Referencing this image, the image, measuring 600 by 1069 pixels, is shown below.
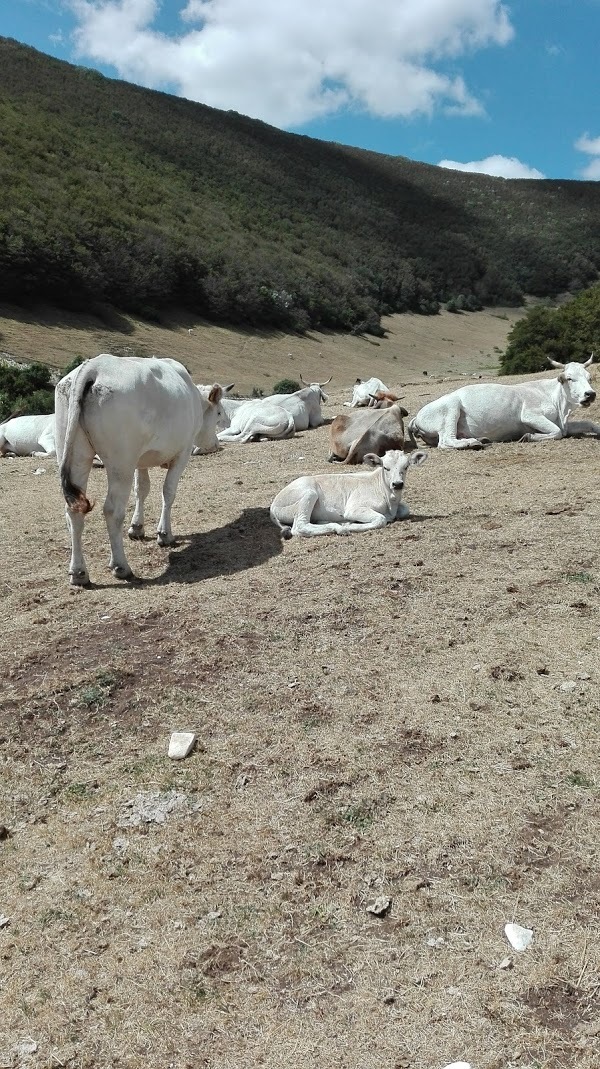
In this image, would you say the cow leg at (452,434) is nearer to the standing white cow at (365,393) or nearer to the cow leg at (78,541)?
the standing white cow at (365,393)

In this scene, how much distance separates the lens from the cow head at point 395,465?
8.45 m

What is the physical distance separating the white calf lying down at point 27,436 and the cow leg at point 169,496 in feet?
23.0

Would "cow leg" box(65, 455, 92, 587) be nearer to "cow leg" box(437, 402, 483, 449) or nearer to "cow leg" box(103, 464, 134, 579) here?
"cow leg" box(103, 464, 134, 579)

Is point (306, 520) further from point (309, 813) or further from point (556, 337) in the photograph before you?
point (556, 337)

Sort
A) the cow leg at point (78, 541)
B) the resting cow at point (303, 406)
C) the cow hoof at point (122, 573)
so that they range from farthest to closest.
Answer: the resting cow at point (303, 406) < the cow hoof at point (122, 573) < the cow leg at point (78, 541)

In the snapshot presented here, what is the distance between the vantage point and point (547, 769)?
4.10 meters

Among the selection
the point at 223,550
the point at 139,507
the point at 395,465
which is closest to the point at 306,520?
the point at 223,550

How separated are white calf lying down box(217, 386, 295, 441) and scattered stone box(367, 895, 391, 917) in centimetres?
1252

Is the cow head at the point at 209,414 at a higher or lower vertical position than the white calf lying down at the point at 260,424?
higher


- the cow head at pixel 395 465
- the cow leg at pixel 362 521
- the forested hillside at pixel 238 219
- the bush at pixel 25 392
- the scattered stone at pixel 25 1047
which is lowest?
the bush at pixel 25 392

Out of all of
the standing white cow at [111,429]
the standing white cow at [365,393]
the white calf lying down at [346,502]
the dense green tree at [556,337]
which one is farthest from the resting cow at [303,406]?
the standing white cow at [111,429]

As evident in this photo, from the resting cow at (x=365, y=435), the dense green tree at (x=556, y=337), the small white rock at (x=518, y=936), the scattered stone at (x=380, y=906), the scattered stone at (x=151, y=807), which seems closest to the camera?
the small white rock at (x=518, y=936)

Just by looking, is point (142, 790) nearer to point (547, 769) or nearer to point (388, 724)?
point (388, 724)

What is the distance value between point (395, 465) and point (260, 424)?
730 centimetres
